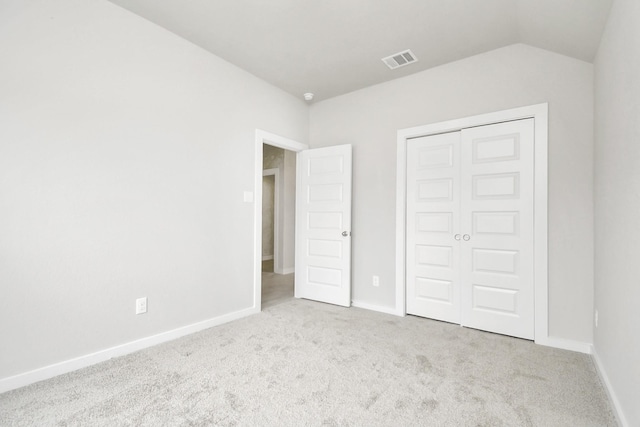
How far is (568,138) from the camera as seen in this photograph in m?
2.56

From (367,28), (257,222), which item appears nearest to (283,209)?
(257,222)

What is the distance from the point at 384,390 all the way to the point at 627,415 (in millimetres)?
1198

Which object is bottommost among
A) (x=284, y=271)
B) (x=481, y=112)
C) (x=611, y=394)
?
(x=284, y=271)

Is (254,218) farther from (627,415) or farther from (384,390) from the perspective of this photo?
(627,415)

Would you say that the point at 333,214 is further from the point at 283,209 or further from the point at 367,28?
the point at 283,209

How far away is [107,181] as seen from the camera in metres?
2.31

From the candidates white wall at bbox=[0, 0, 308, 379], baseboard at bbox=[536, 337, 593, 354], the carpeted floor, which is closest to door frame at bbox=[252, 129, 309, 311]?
white wall at bbox=[0, 0, 308, 379]

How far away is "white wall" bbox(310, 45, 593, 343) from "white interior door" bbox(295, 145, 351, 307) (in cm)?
15

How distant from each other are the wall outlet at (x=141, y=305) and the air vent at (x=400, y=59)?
10.5ft

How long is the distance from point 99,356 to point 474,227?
11.2ft

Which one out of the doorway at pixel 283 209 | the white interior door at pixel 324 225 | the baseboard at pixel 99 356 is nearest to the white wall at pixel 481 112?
the white interior door at pixel 324 225

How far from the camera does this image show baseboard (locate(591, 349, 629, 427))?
5.09 feet

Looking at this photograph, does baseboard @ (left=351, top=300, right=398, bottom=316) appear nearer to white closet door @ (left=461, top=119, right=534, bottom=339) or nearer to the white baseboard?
white closet door @ (left=461, top=119, right=534, bottom=339)

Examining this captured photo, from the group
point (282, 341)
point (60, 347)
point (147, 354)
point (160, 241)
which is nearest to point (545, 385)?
point (282, 341)
